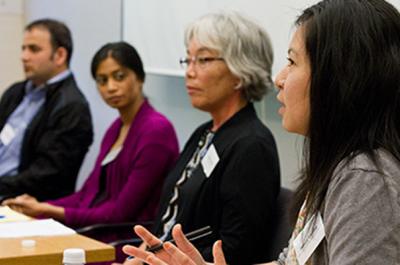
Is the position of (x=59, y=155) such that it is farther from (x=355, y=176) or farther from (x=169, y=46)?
(x=355, y=176)

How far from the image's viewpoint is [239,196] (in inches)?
95.3

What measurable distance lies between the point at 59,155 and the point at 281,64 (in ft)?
4.19

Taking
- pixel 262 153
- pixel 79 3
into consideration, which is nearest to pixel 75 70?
pixel 79 3

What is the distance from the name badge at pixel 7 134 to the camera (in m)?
3.94

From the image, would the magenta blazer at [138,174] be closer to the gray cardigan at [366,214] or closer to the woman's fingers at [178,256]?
the woman's fingers at [178,256]

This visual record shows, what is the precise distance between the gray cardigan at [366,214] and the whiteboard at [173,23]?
1.48 metres

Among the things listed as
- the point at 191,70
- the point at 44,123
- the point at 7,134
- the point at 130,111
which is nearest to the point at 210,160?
the point at 191,70

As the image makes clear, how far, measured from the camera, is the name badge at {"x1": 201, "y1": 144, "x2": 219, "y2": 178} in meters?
2.55

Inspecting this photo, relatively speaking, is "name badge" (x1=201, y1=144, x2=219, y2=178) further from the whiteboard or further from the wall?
the wall

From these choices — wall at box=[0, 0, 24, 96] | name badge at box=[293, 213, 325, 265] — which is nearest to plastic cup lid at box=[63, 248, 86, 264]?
name badge at box=[293, 213, 325, 265]

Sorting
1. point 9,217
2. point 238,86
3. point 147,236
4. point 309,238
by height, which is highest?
point 238,86

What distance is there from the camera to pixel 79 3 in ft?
16.0

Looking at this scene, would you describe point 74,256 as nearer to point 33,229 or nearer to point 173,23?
point 33,229

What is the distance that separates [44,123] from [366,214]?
263 centimetres
